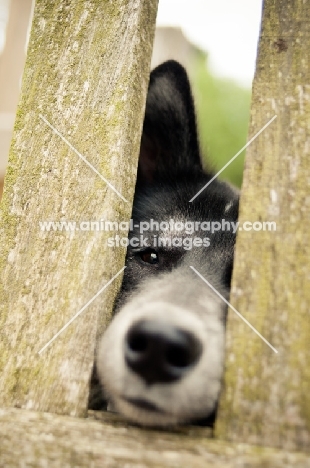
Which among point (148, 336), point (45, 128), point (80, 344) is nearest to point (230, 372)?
point (148, 336)

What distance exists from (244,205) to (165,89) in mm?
1210

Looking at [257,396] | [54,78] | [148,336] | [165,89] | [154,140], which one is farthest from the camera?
[154,140]

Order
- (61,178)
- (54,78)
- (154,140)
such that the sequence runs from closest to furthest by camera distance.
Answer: (61,178)
(54,78)
(154,140)

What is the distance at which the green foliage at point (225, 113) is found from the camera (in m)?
3.38

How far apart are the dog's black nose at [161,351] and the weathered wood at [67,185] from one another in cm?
15

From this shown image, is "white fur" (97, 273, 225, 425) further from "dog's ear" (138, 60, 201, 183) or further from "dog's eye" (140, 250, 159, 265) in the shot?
"dog's ear" (138, 60, 201, 183)

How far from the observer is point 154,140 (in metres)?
2.43

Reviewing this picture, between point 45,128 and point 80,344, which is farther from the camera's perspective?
point 45,128

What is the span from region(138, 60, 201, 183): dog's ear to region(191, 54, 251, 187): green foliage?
748 millimetres

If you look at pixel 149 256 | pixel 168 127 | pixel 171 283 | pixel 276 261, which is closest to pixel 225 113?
pixel 168 127

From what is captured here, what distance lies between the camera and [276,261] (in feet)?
3.70

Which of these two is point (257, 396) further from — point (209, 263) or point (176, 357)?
point (209, 263)

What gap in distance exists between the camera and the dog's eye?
6.46 feet

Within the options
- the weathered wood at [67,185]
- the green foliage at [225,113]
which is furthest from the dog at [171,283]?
the green foliage at [225,113]
